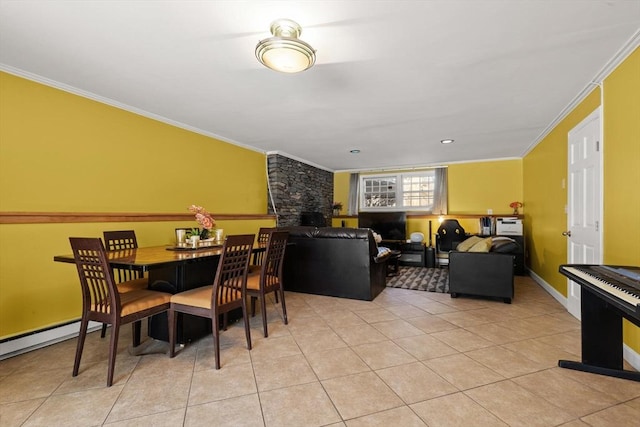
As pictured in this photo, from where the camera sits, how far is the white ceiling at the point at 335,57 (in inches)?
69.7

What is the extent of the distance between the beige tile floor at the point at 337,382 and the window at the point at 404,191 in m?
4.06

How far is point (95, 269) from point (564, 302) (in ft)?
15.2

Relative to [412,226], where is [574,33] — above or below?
above

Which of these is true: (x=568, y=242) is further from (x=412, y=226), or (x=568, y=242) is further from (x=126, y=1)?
(x=126, y=1)

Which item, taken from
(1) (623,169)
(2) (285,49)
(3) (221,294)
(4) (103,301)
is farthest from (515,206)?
(4) (103,301)

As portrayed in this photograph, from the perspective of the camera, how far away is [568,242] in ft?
10.9

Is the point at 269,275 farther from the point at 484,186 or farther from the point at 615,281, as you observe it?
the point at 484,186

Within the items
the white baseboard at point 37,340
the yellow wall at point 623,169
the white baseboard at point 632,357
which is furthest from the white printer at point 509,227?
the white baseboard at point 37,340

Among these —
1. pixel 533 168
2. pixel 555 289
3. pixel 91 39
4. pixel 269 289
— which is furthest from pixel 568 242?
pixel 91 39

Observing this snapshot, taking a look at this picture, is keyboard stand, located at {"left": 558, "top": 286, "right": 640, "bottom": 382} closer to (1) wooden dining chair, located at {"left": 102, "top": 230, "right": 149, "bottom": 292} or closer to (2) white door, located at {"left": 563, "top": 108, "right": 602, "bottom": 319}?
(2) white door, located at {"left": 563, "top": 108, "right": 602, "bottom": 319}

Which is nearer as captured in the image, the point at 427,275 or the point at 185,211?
the point at 185,211

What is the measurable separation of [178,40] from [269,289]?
217 cm

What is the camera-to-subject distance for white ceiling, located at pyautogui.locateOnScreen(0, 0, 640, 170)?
69.7 inches

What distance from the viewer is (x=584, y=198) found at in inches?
115
